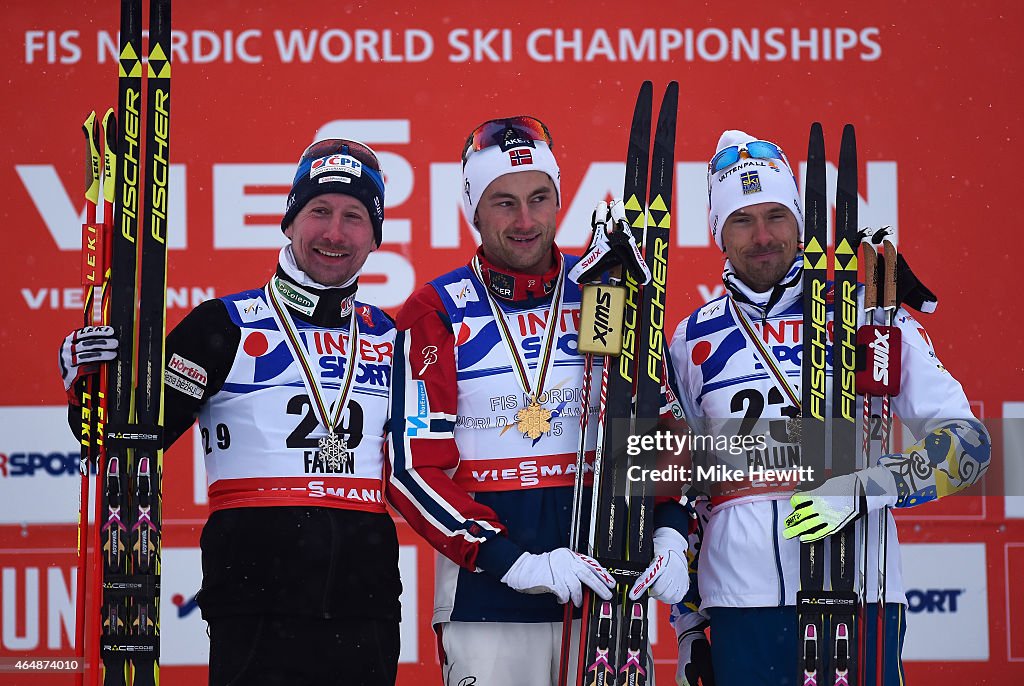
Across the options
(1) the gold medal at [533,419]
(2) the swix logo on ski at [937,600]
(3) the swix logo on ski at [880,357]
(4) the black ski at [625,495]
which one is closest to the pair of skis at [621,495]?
(4) the black ski at [625,495]

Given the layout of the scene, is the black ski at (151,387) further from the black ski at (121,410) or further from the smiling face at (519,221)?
the smiling face at (519,221)

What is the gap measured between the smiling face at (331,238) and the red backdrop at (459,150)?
1580 millimetres

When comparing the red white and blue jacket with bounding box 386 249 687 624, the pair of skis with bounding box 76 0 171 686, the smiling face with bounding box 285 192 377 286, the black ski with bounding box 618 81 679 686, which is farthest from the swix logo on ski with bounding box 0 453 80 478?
the black ski with bounding box 618 81 679 686

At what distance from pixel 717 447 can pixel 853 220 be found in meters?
0.79

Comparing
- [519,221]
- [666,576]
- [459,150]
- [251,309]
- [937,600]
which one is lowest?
[937,600]

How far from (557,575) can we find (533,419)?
445 millimetres

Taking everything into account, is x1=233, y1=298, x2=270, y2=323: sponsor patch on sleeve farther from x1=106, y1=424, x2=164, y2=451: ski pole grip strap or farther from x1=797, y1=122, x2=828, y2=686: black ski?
x1=797, y1=122, x2=828, y2=686: black ski

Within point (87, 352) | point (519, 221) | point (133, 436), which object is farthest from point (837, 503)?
point (87, 352)

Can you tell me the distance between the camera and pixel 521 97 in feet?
16.9

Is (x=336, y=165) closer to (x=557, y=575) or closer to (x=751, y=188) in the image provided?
(x=751, y=188)

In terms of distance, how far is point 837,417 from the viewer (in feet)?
11.1

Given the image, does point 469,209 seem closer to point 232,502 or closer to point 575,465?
point 575,465

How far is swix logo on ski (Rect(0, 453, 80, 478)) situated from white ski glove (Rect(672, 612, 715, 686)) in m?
2.67

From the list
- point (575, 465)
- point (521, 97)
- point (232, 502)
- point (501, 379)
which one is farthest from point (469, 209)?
point (521, 97)
